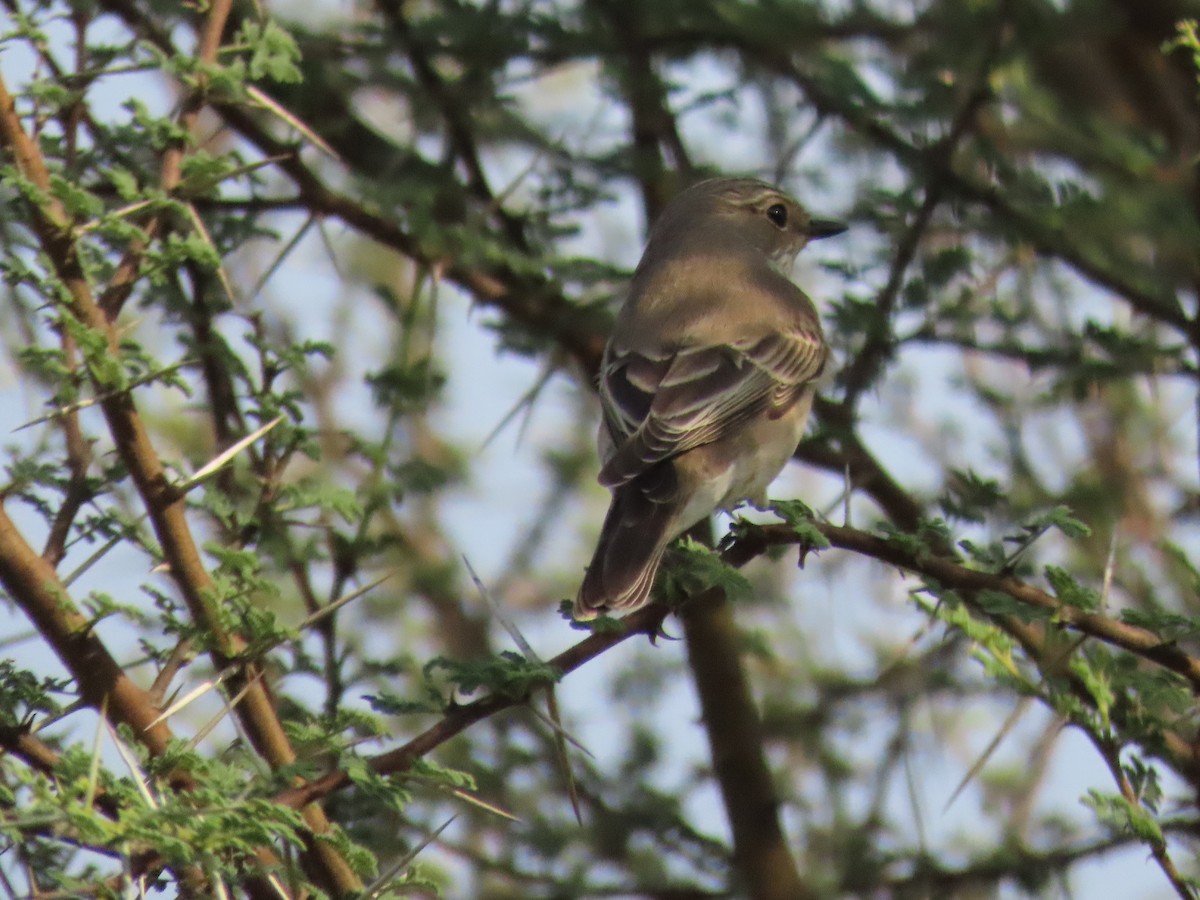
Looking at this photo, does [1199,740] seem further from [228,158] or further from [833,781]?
[228,158]

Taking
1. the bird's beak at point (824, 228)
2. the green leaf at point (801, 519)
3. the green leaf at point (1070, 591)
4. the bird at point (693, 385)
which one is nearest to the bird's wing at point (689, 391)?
the bird at point (693, 385)

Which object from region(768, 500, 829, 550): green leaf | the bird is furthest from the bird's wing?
region(768, 500, 829, 550): green leaf

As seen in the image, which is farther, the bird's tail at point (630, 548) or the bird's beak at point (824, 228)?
the bird's beak at point (824, 228)

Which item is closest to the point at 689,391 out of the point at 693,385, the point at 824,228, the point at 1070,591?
the point at 693,385

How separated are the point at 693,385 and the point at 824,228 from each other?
153cm

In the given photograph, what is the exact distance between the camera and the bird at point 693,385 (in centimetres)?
453

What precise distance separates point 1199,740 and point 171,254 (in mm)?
2653

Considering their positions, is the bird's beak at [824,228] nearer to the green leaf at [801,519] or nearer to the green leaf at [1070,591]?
the green leaf at [801,519]

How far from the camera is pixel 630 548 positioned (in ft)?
14.2

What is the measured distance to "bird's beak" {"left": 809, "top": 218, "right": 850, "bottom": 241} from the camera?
6.30 m

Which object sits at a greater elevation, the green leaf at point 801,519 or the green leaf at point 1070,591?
the green leaf at point 801,519

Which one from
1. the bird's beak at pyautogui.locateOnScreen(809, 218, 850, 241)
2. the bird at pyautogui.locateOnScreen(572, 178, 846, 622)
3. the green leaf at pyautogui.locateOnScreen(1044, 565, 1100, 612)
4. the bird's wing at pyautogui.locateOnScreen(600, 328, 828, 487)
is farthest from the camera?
the bird's beak at pyautogui.locateOnScreen(809, 218, 850, 241)

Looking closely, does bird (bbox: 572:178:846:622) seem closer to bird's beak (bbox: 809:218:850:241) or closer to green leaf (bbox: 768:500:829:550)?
bird's beak (bbox: 809:218:850:241)

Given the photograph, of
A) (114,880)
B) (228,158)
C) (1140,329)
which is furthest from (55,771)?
(1140,329)
